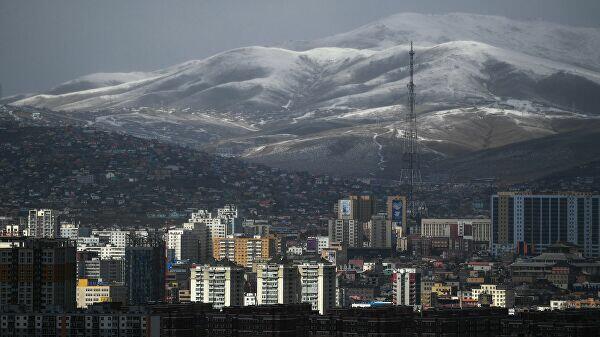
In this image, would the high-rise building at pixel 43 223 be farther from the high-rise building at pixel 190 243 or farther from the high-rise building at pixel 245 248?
the high-rise building at pixel 245 248

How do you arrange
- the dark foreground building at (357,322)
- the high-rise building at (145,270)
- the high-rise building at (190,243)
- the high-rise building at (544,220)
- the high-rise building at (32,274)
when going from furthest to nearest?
the high-rise building at (544,220) → the high-rise building at (190,243) → the high-rise building at (145,270) → the high-rise building at (32,274) → the dark foreground building at (357,322)

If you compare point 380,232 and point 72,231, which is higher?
point 380,232

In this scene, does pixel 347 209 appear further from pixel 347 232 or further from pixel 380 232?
pixel 347 232

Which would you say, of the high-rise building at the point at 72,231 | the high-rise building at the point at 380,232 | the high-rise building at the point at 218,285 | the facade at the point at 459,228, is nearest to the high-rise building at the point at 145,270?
the high-rise building at the point at 218,285

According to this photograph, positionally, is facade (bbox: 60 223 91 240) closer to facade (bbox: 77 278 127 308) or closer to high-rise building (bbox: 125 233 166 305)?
high-rise building (bbox: 125 233 166 305)

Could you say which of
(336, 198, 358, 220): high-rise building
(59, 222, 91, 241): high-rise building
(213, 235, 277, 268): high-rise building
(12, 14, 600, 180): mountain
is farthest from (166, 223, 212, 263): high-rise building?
(12, 14, 600, 180): mountain

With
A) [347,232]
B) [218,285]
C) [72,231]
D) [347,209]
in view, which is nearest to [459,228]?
[347,209]

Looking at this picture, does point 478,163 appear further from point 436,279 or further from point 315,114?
point 436,279
